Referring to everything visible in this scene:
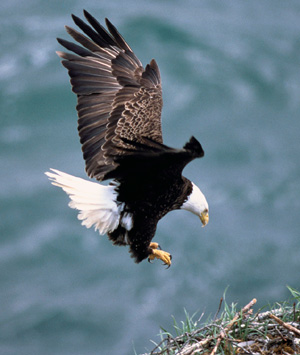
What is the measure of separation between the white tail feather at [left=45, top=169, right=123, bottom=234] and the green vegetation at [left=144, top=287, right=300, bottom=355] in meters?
1.11

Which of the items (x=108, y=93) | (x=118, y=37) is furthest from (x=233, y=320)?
(x=118, y=37)

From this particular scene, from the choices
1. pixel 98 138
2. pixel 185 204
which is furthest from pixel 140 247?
pixel 98 138

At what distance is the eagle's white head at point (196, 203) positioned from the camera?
5117mm

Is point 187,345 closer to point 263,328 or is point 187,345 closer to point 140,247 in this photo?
point 263,328

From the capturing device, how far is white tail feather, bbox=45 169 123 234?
4.70m

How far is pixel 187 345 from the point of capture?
12.6 feet

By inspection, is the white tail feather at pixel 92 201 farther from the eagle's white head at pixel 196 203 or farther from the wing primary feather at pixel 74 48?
the wing primary feather at pixel 74 48

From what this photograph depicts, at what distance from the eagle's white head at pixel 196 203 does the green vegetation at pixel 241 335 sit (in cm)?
127

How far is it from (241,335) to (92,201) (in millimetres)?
1598

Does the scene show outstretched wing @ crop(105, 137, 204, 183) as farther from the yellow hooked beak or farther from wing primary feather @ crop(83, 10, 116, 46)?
wing primary feather @ crop(83, 10, 116, 46)

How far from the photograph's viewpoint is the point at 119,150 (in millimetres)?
4641

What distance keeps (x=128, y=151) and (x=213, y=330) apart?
4.04 ft

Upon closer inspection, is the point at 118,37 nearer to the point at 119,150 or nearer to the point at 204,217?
the point at 119,150

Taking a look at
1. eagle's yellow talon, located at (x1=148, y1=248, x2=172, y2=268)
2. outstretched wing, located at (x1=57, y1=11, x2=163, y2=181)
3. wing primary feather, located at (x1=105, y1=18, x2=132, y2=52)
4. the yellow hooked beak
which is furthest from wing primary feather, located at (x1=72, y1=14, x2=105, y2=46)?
eagle's yellow talon, located at (x1=148, y1=248, x2=172, y2=268)
